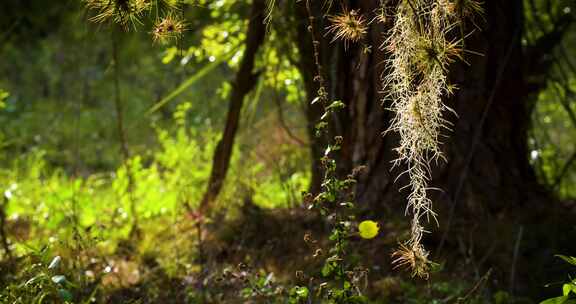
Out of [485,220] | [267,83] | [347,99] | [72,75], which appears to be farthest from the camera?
[72,75]

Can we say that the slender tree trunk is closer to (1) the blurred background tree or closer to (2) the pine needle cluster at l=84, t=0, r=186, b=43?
(1) the blurred background tree

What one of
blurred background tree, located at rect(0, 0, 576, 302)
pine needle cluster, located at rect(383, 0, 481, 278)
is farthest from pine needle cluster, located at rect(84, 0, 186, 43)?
pine needle cluster, located at rect(383, 0, 481, 278)

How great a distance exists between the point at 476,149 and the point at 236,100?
1.21m

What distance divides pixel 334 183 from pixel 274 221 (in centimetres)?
152

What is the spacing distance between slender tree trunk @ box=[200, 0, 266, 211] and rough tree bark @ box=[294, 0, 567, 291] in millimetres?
247

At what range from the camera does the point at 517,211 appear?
9.39 feet

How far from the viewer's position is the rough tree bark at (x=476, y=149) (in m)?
2.73

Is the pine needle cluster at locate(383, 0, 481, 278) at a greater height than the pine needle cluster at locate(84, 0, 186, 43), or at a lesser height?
lesser

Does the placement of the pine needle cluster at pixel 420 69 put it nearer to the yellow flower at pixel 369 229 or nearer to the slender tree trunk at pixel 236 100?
the yellow flower at pixel 369 229

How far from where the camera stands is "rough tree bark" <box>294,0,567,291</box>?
2.73 meters

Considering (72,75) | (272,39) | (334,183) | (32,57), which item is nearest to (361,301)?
(334,183)

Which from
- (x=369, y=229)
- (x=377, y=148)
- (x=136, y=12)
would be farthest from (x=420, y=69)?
(x=377, y=148)

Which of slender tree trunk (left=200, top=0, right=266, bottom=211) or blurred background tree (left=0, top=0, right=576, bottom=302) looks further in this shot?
slender tree trunk (left=200, top=0, right=266, bottom=211)

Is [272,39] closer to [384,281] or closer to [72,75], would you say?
[384,281]
